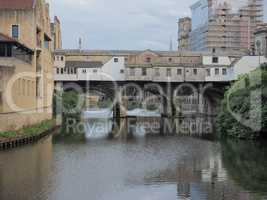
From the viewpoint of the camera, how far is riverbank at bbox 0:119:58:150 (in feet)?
137

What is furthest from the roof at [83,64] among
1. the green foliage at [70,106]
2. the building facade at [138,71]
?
→ the green foliage at [70,106]

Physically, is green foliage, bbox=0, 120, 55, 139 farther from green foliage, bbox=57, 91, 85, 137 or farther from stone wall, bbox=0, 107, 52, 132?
green foliage, bbox=57, 91, 85, 137

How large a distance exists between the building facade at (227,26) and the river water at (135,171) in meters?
126

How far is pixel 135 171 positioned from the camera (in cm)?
3177

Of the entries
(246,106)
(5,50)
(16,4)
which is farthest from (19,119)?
(246,106)

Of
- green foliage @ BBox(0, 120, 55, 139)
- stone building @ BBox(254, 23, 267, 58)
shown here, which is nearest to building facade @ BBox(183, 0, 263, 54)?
stone building @ BBox(254, 23, 267, 58)

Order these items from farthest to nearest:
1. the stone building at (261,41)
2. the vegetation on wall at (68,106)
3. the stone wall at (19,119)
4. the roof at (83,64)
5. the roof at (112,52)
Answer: the stone building at (261,41), the roof at (112,52), the roof at (83,64), the vegetation on wall at (68,106), the stone wall at (19,119)

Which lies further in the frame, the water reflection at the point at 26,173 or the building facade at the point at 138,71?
the building facade at the point at 138,71

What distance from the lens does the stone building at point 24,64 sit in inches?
1806

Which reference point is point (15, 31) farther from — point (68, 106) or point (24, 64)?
point (68, 106)

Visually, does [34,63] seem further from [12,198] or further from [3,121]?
[12,198]

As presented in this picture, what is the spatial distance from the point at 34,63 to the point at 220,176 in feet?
108

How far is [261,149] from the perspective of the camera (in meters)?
43.5

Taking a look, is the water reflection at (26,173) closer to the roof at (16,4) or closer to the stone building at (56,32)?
the roof at (16,4)
